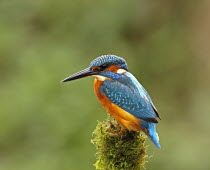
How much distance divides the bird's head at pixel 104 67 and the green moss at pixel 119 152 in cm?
42

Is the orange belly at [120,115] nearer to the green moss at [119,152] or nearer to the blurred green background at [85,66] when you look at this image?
the green moss at [119,152]

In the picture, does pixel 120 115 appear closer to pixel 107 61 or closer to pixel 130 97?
pixel 130 97

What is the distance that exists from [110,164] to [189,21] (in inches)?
228

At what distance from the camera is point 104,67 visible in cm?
300

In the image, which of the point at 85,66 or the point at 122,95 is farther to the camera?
the point at 85,66

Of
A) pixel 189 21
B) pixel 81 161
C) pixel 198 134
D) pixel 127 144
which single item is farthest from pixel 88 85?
pixel 127 144

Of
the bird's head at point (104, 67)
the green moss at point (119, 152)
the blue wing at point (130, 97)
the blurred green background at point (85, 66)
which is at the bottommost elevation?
the blurred green background at point (85, 66)

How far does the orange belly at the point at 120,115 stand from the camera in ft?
9.32

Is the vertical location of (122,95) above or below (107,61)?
below

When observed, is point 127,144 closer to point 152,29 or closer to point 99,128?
point 99,128

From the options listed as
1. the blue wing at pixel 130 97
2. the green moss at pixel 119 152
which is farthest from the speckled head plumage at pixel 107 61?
the green moss at pixel 119 152

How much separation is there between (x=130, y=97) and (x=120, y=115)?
→ 0.12m

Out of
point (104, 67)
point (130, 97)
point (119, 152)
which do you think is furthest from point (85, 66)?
point (119, 152)

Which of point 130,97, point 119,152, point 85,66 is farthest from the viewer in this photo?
point 85,66
